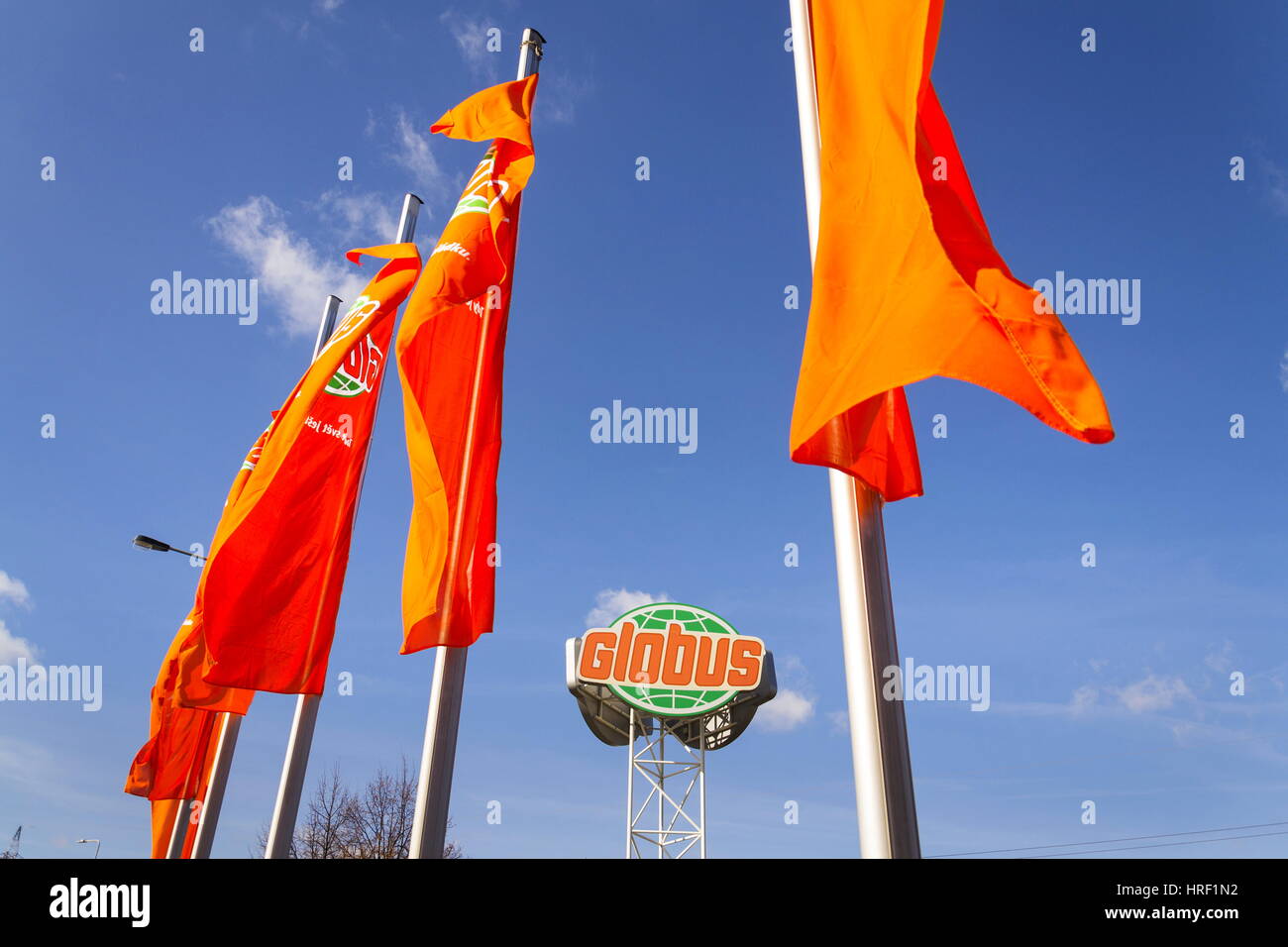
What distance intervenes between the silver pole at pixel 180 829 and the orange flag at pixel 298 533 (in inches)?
246

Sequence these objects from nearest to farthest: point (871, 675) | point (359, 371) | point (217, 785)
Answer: point (871, 675)
point (359, 371)
point (217, 785)

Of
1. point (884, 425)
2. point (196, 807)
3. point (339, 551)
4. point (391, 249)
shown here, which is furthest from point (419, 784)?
point (196, 807)

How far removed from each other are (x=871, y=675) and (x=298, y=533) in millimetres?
5758

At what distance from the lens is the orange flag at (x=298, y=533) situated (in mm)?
7098

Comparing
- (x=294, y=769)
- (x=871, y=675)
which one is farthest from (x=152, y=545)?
(x=871, y=675)

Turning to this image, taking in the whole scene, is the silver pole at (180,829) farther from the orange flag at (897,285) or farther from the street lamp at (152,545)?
the orange flag at (897,285)

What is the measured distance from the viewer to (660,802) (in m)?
21.0

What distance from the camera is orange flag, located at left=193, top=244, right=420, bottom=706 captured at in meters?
7.10

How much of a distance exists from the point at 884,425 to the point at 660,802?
60.7ft

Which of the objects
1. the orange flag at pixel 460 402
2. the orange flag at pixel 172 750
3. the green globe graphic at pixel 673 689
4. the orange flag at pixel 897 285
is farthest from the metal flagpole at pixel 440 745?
the green globe graphic at pixel 673 689

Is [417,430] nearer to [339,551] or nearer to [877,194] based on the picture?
[339,551]

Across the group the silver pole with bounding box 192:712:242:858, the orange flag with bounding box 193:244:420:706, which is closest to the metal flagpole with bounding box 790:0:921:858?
the orange flag with bounding box 193:244:420:706

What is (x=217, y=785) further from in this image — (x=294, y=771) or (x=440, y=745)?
(x=440, y=745)

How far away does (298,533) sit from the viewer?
25.6 feet
